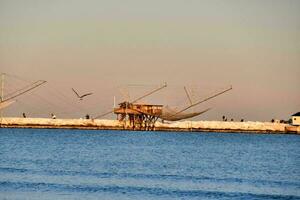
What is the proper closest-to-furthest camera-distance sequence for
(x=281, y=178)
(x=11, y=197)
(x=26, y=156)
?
(x=11, y=197) → (x=281, y=178) → (x=26, y=156)

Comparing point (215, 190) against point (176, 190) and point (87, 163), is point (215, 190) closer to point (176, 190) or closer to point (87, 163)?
point (176, 190)

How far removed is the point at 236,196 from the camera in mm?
52875

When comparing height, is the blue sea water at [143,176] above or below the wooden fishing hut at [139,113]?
below

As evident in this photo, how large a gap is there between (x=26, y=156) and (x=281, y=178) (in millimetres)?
26723

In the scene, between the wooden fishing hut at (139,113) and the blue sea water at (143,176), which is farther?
the wooden fishing hut at (139,113)

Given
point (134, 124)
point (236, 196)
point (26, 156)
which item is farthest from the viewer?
point (134, 124)

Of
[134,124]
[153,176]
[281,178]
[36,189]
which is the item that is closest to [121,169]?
[153,176]

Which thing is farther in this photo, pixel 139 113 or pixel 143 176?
pixel 139 113

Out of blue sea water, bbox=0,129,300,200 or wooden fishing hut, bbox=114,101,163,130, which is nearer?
blue sea water, bbox=0,129,300,200

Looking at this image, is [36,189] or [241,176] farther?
[241,176]

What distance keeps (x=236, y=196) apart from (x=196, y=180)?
31.1ft

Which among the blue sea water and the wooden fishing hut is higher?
the wooden fishing hut

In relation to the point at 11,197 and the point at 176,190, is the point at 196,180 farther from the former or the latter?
the point at 11,197

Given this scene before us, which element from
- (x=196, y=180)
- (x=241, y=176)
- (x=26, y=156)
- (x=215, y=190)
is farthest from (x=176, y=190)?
(x=26, y=156)
